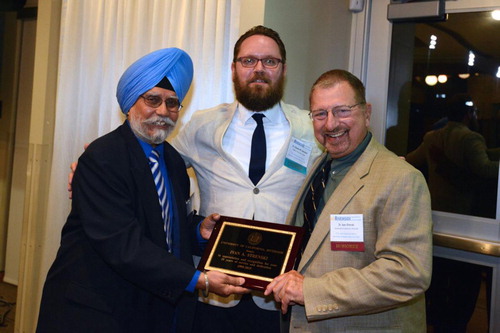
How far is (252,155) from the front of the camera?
2.34 m

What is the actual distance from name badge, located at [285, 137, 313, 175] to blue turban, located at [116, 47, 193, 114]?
58 centimetres

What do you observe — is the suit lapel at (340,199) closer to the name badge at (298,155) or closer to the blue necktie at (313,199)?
the blue necktie at (313,199)

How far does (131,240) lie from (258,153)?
0.77 metres

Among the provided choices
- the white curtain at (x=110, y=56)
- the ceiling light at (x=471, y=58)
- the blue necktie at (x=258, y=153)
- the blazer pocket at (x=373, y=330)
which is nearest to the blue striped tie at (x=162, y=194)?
the blue necktie at (x=258, y=153)

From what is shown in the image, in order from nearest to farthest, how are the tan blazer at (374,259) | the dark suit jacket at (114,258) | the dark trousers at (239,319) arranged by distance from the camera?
the tan blazer at (374,259) < the dark suit jacket at (114,258) < the dark trousers at (239,319)

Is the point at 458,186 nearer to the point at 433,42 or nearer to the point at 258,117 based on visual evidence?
the point at 433,42

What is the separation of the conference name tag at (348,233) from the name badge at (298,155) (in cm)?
57

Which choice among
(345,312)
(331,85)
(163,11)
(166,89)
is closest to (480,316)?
(345,312)

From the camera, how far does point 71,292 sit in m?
1.86

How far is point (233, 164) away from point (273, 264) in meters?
0.59

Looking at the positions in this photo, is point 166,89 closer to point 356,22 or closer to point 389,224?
point 389,224

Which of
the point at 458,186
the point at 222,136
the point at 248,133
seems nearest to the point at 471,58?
the point at 458,186

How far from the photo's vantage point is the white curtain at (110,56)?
302 centimetres

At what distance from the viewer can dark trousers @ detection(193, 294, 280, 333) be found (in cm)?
226
